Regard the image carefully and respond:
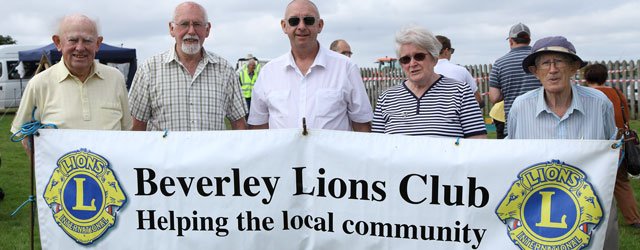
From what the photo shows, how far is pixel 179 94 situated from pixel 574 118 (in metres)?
2.42

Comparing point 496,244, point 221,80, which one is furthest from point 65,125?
point 496,244

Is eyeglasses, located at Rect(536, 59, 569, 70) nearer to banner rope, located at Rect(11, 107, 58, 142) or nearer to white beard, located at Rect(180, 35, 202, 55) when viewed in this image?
white beard, located at Rect(180, 35, 202, 55)

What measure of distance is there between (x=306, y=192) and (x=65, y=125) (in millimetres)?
1590

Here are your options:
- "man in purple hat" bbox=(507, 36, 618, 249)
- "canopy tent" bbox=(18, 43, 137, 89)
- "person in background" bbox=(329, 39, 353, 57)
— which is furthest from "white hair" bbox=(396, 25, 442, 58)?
"canopy tent" bbox=(18, 43, 137, 89)

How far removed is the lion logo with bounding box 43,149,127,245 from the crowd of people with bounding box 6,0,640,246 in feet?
1.13

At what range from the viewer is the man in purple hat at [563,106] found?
371 cm

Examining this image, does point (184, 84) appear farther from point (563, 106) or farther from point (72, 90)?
point (563, 106)

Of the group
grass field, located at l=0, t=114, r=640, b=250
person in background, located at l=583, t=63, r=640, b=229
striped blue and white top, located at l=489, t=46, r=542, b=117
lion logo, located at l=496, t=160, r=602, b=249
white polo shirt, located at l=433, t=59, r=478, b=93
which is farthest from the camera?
striped blue and white top, located at l=489, t=46, r=542, b=117

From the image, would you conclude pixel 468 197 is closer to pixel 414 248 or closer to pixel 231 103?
pixel 414 248

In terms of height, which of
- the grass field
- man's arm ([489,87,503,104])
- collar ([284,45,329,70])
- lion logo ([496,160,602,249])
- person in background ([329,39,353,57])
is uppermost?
person in background ([329,39,353,57])

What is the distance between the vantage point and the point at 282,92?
4.56 meters

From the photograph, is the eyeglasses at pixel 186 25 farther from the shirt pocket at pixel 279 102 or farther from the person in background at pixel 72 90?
the shirt pocket at pixel 279 102

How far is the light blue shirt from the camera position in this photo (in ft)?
12.2

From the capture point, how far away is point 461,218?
3.68 metres
